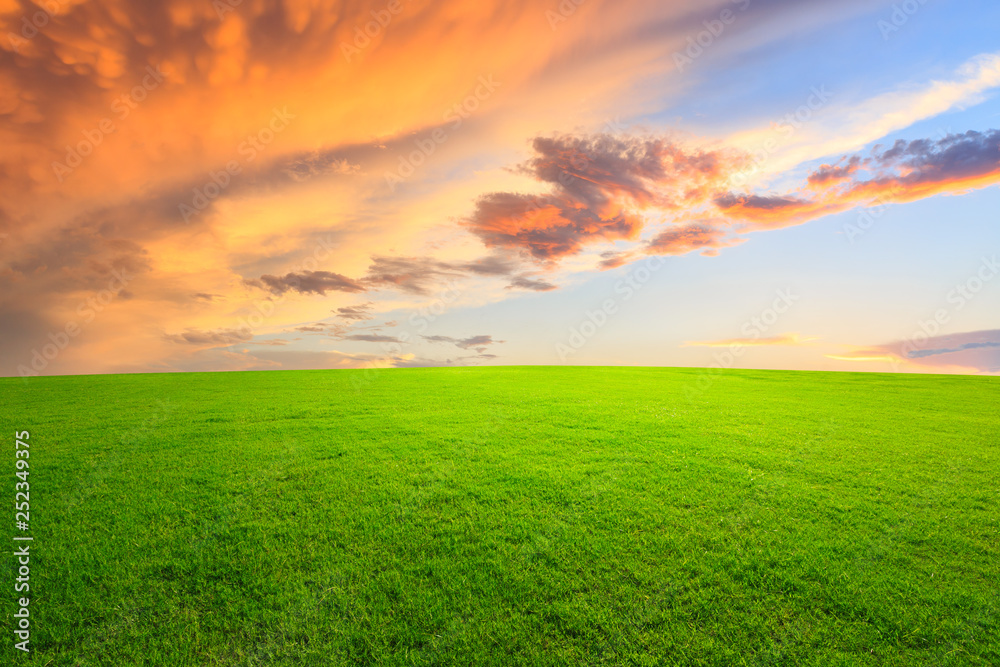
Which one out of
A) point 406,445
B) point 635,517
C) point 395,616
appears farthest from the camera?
point 406,445

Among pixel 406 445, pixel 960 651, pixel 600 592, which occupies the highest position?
pixel 406 445

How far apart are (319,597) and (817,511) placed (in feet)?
30.9

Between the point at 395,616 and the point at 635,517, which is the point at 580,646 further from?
the point at 635,517

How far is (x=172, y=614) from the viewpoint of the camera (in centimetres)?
578

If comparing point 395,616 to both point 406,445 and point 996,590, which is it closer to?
point 406,445

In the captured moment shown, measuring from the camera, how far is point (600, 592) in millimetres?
6012

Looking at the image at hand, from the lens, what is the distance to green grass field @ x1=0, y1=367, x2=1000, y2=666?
17.4 feet

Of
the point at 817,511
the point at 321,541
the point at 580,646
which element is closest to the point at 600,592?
the point at 580,646

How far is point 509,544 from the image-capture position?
7.16m

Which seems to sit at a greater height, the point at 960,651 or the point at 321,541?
the point at 321,541

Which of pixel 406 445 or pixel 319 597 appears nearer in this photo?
pixel 319 597

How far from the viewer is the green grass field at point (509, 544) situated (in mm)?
5301

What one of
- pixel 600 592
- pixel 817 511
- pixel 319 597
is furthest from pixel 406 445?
pixel 817 511

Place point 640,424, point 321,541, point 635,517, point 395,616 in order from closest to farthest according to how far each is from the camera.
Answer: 1. point 395,616
2. point 321,541
3. point 635,517
4. point 640,424
